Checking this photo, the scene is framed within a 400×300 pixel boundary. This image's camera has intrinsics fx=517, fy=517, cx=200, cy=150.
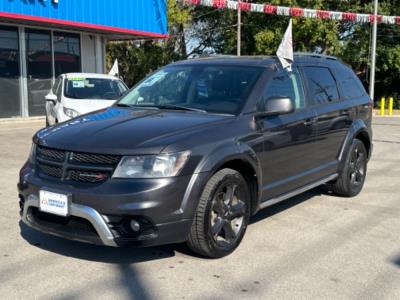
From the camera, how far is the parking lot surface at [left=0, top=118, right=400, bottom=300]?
3.82 meters

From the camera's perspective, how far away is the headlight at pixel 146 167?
389 cm

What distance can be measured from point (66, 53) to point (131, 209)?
54.1 feet

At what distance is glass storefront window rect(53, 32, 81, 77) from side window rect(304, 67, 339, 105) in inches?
557

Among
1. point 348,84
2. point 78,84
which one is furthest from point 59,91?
point 348,84

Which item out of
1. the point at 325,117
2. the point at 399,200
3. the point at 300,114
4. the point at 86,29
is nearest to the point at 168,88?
the point at 300,114

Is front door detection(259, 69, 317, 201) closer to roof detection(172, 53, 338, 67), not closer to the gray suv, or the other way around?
the gray suv

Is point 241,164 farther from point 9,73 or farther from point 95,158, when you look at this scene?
point 9,73

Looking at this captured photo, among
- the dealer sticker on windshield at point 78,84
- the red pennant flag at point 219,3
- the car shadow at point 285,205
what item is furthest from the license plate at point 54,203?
the red pennant flag at point 219,3

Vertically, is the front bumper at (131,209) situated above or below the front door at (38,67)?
below

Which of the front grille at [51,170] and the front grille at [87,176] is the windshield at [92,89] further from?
the front grille at [87,176]

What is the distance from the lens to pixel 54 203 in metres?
4.03

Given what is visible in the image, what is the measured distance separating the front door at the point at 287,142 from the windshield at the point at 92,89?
22.3 ft

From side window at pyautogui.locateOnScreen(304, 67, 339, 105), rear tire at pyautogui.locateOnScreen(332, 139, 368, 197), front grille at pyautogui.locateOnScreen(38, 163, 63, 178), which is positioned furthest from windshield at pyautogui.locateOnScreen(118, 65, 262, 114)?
rear tire at pyautogui.locateOnScreen(332, 139, 368, 197)

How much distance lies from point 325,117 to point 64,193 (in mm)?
3211
